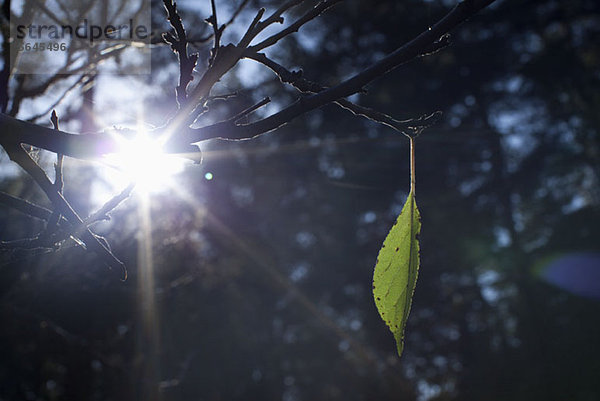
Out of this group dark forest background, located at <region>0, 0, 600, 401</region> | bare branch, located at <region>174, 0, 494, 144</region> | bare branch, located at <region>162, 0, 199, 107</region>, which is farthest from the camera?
dark forest background, located at <region>0, 0, 600, 401</region>

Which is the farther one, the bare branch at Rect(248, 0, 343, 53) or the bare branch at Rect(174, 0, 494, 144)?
the bare branch at Rect(248, 0, 343, 53)

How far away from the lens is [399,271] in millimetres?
616

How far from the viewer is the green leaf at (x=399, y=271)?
1.95ft

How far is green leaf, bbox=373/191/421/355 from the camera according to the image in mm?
595

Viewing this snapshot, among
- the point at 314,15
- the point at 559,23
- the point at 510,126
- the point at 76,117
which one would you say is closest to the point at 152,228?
the point at 76,117

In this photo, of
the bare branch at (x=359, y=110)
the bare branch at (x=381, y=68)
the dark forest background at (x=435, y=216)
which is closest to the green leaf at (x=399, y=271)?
the bare branch at (x=359, y=110)

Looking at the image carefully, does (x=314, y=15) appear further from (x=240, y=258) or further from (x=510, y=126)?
(x=510, y=126)

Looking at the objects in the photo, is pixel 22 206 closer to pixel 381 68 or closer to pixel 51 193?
pixel 51 193

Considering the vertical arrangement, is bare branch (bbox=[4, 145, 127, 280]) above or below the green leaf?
above

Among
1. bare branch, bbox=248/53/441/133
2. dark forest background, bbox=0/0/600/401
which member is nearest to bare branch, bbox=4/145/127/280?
bare branch, bbox=248/53/441/133

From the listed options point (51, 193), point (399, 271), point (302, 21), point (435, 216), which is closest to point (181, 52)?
point (302, 21)

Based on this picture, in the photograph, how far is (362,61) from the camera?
784 cm

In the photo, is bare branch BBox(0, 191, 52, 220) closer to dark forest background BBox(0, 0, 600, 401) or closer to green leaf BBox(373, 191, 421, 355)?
green leaf BBox(373, 191, 421, 355)

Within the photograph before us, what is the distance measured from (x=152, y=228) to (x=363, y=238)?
4.97 m
